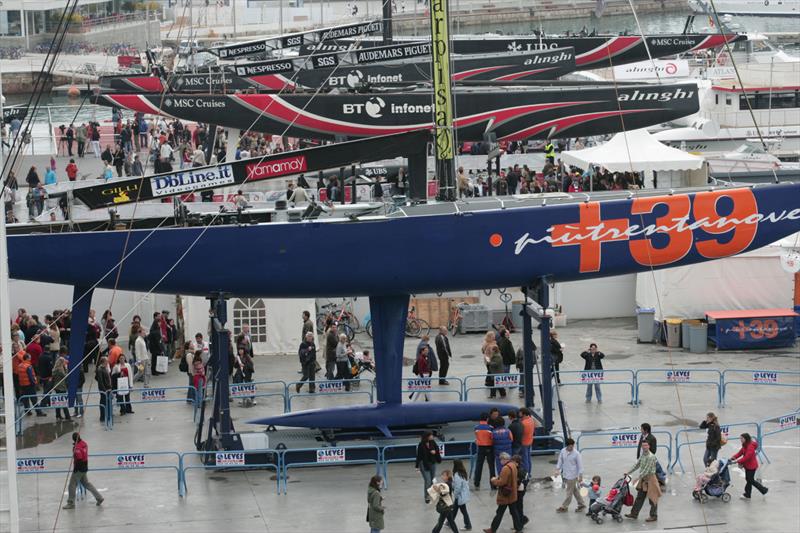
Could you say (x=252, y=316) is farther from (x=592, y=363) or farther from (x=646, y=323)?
(x=646, y=323)

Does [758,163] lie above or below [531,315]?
above

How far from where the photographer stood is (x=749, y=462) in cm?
1986

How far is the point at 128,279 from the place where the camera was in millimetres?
21250

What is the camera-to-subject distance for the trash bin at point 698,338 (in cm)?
2884

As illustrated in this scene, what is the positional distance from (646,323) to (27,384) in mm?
12257

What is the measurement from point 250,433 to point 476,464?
3.60 m

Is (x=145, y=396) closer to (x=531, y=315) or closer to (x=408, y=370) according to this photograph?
(x=408, y=370)

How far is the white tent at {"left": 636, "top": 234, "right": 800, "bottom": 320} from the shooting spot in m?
29.2

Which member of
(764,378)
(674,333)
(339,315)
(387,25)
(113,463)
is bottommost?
(113,463)

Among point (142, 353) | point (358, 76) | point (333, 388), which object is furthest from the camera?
point (358, 76)

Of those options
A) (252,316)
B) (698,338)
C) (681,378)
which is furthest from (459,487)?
(698,338)

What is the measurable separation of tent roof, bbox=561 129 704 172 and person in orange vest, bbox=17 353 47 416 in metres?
14.8

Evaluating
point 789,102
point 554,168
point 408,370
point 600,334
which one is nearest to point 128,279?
point 408,370

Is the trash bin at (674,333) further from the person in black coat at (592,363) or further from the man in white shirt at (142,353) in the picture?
the man in white shirt at (142,353)
